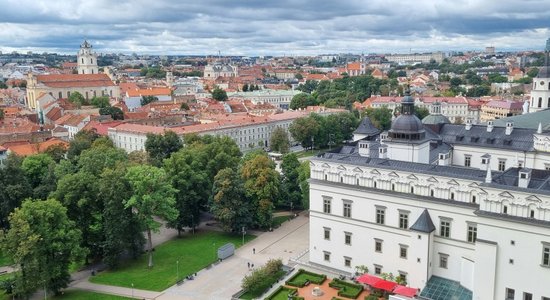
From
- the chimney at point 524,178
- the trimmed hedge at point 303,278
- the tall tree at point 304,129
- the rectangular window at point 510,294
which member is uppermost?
the chimney at point 524,178

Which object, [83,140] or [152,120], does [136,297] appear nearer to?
[83,140]

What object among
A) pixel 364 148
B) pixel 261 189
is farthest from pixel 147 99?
pixel 364 148

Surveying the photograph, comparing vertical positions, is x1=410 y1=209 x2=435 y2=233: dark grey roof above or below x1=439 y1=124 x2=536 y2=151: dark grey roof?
below

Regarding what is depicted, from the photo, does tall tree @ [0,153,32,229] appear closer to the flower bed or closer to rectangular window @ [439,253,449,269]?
the flower bed

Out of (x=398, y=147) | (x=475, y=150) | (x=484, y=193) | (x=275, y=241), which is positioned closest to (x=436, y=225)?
(x=484, y=193)

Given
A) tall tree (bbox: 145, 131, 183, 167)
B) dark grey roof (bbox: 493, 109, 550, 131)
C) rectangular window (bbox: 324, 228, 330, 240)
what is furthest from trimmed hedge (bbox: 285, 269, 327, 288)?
tall tree (bbox: 145, 131, 183, 167)

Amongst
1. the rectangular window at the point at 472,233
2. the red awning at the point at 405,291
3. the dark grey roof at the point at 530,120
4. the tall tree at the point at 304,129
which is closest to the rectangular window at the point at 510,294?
the rectangular window at the point at 472,233

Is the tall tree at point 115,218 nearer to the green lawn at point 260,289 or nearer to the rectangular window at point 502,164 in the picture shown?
the green lawn at point 260,289

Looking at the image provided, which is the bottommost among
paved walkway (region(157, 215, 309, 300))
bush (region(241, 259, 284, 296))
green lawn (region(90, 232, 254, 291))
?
green lawn (region(90, 232, 254, 291))
